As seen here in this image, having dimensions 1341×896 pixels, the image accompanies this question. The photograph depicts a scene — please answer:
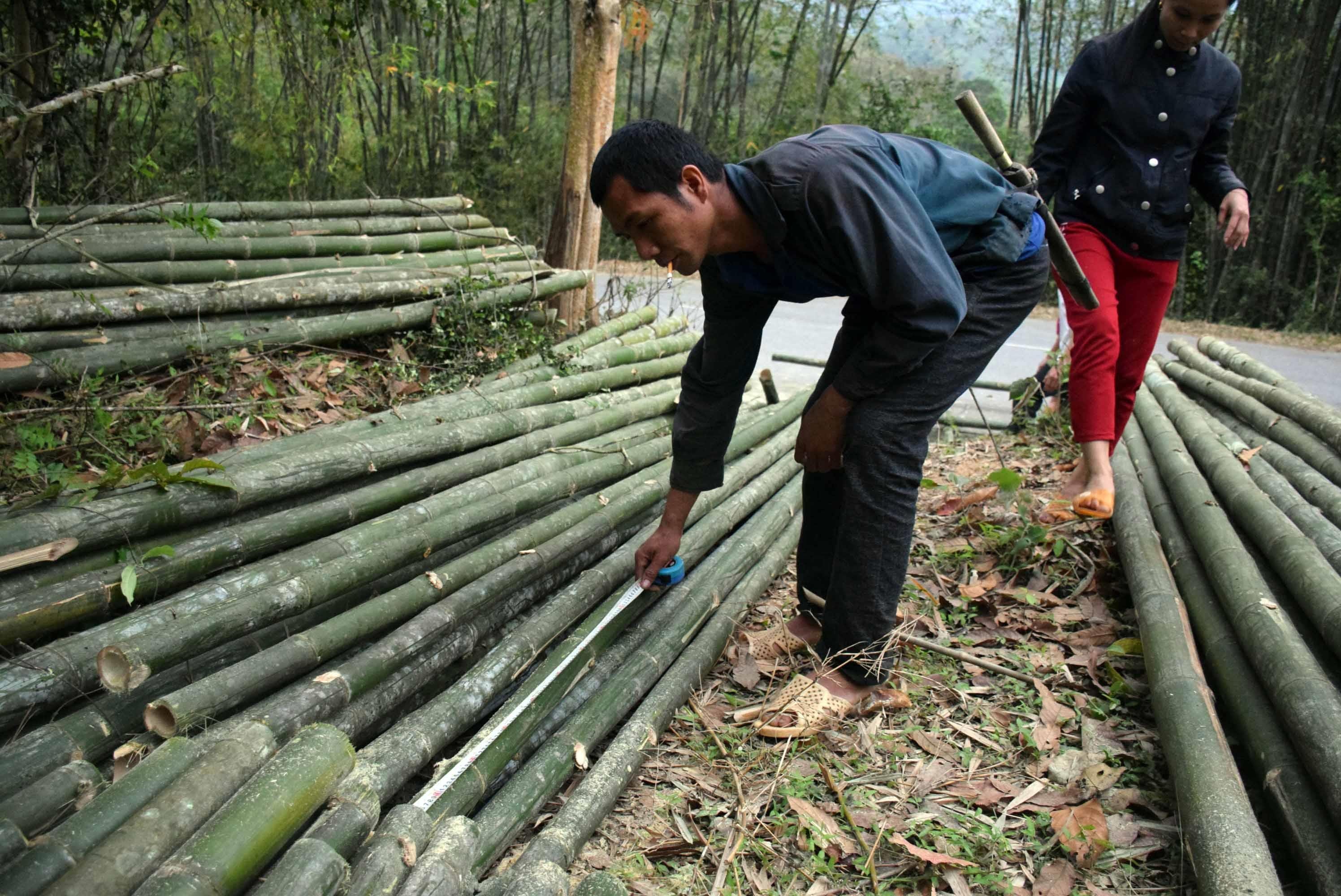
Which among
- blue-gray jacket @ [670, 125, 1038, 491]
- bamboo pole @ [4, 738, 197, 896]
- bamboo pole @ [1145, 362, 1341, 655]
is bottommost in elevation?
bamboo pole @ [4, 738, 197, 896]

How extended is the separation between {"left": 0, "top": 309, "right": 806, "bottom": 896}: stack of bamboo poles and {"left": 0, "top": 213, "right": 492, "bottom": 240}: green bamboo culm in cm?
142

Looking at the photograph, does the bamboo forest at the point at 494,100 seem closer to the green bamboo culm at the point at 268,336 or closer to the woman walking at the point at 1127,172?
the green bamboo culm at the point at 268,336

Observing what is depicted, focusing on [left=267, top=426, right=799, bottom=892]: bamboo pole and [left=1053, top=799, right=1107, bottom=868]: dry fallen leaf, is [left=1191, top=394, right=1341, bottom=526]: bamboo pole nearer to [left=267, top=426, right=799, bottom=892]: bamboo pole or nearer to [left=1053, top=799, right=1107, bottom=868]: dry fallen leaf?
[left=1053, top=799, right=1107, bottom=868]: dry fallen leaf

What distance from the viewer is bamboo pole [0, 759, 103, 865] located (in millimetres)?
1291

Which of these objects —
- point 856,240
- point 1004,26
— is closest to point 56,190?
point 856,240

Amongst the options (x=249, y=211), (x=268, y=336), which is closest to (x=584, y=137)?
(x=249, y=211)

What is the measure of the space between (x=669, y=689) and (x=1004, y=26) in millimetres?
→ 13957

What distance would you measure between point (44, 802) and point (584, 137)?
4242 millimetres

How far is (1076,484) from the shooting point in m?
3.22

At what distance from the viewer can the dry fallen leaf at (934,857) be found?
1.79 metres

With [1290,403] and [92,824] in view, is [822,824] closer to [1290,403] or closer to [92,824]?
[92,824]

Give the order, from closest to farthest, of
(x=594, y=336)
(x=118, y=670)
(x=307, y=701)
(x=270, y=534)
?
1. (x=118, y=670)
2. (x=307, y=701)
3. (x=270, y=534)
4. (x=594, y=336)

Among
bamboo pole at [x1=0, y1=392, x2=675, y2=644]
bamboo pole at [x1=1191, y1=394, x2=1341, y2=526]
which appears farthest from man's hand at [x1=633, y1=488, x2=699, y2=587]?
bamboo pole at [x1=1191, y1=394, x2=1341, y2=526]

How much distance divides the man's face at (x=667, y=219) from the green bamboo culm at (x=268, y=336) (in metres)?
2.37
